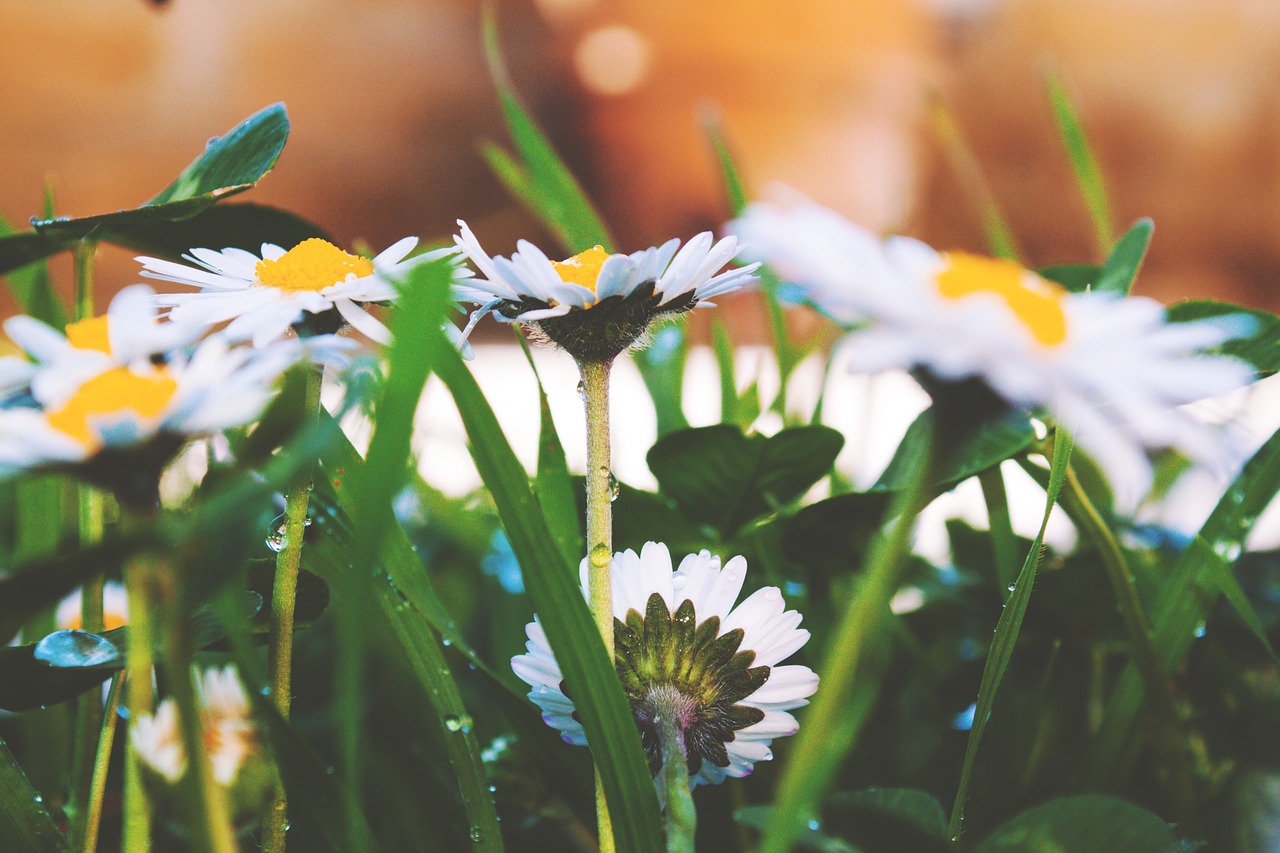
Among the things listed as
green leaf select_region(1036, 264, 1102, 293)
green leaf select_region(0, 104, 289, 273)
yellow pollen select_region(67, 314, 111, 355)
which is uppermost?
green leaf select_region(1036, 264, 1102, 293)

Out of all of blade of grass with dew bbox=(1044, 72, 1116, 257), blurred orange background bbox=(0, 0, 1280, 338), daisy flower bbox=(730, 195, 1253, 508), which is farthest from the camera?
blurred orange background bbox=(0, 0, 1280, 338)

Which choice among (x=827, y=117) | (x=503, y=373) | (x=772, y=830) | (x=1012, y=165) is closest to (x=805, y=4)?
(x=827, y=117)

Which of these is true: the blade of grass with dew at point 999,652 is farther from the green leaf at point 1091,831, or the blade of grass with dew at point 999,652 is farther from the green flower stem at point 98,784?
the green flower stem at point 98,784

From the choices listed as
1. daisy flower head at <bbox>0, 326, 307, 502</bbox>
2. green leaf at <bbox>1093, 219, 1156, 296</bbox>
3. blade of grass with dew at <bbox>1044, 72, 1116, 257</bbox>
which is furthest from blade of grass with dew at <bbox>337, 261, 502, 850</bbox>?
blade of grass with dew at <bbox>1044, 72, 1116, 257</bbox>

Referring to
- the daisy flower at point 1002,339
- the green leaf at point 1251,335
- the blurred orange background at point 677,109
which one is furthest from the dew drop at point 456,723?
the blurred orange background at point 677,109

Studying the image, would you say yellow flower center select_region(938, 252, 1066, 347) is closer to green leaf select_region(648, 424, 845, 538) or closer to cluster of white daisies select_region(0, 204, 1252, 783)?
cluster of white daisies select_region(0, 204, 1252, 783)

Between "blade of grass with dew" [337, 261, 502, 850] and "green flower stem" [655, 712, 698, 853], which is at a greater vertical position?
"blade of grass with dew" [337, 261, 502, 850]

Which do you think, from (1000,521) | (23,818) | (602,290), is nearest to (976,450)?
(1000,521)

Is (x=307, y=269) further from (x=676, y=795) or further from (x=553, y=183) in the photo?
(x=553, y=183)
